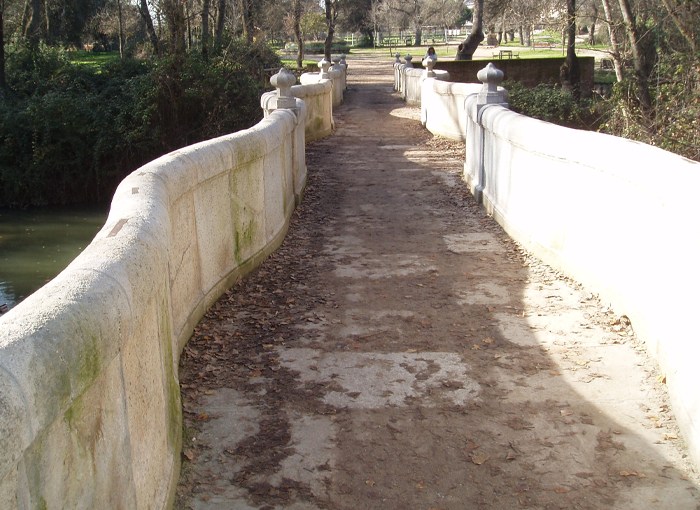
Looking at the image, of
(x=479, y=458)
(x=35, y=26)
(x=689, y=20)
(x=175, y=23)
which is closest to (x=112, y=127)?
(x=175, y=23)

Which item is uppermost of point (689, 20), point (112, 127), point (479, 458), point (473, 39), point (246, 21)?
point (246, 21)

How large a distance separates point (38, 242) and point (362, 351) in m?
14.3

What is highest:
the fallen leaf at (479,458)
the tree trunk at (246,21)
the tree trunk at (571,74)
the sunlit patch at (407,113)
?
the tree trunk at (246,21)

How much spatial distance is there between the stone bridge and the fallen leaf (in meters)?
0.02

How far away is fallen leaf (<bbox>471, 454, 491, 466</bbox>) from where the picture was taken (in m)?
3.97

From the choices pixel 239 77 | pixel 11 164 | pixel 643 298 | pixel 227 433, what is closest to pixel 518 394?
pixel 643 298

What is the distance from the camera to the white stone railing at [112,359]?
6.11 feet

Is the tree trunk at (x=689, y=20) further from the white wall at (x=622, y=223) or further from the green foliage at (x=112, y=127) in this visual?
the green foliage at (x=112, y=127)

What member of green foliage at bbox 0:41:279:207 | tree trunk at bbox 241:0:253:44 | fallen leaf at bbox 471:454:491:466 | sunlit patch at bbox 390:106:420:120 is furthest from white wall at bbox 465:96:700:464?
tree trunk at bbox 241:0:253:44

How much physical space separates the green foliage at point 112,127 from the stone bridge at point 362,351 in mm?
12456

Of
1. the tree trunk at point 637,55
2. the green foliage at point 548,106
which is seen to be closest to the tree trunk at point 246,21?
the green foliage at point 548,106

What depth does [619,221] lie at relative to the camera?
554cm

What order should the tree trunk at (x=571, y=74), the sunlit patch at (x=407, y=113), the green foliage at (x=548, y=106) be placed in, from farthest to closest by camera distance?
the tree trunk at (x=571, y=74) < the green foliage at (x=548, y=106) < the sunlit patch at (x=407, y=113)

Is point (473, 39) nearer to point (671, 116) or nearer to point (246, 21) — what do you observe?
point (246, 21)
